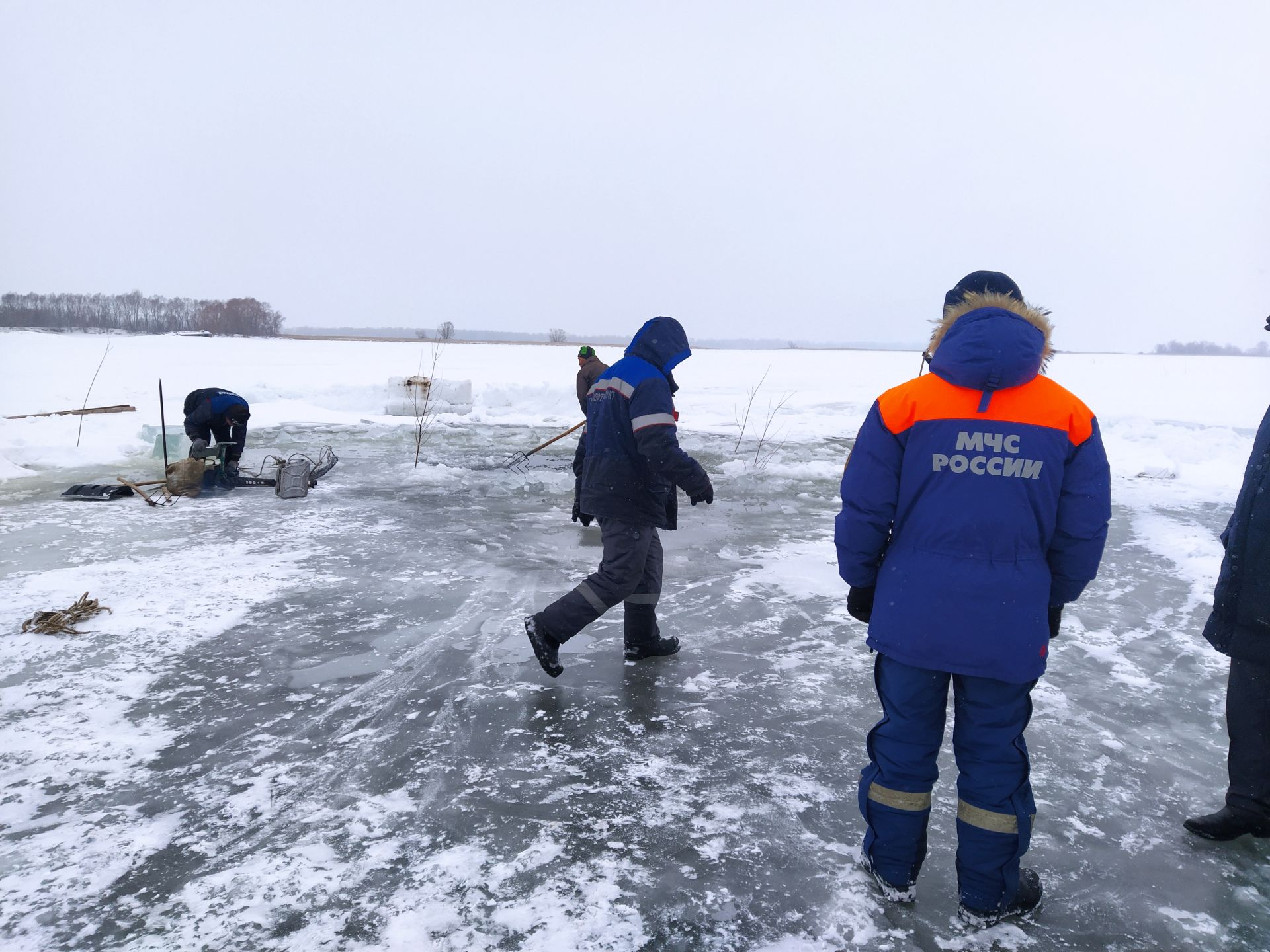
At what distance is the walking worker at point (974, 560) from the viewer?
2.00 meters

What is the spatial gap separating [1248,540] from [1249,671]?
1.43ft

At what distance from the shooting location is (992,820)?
2082 millimetres

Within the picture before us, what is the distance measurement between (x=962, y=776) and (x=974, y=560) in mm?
615

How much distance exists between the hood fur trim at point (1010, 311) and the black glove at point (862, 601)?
2.28ft

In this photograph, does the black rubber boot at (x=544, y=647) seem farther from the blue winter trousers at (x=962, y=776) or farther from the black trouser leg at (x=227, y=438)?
the black trouser leg at (x=227, y=438)

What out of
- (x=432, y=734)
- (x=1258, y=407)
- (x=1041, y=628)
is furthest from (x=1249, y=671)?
(x=1258, y=407)

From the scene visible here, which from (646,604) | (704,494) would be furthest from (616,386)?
(646,604)

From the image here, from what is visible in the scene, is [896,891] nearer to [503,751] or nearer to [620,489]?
[503,751]

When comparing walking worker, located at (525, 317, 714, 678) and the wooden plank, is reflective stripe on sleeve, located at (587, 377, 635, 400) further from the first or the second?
the wooden plank

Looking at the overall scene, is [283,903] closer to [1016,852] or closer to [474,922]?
[474,922]

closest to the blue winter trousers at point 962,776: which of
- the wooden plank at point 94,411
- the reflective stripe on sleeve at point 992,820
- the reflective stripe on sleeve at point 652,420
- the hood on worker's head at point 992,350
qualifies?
the reflective stripe on sleeve at point 992,820

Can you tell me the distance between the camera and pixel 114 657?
12.5 feet

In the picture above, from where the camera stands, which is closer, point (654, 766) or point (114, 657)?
point (654, 766)

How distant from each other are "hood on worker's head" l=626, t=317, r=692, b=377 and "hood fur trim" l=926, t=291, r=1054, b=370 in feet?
4.80
